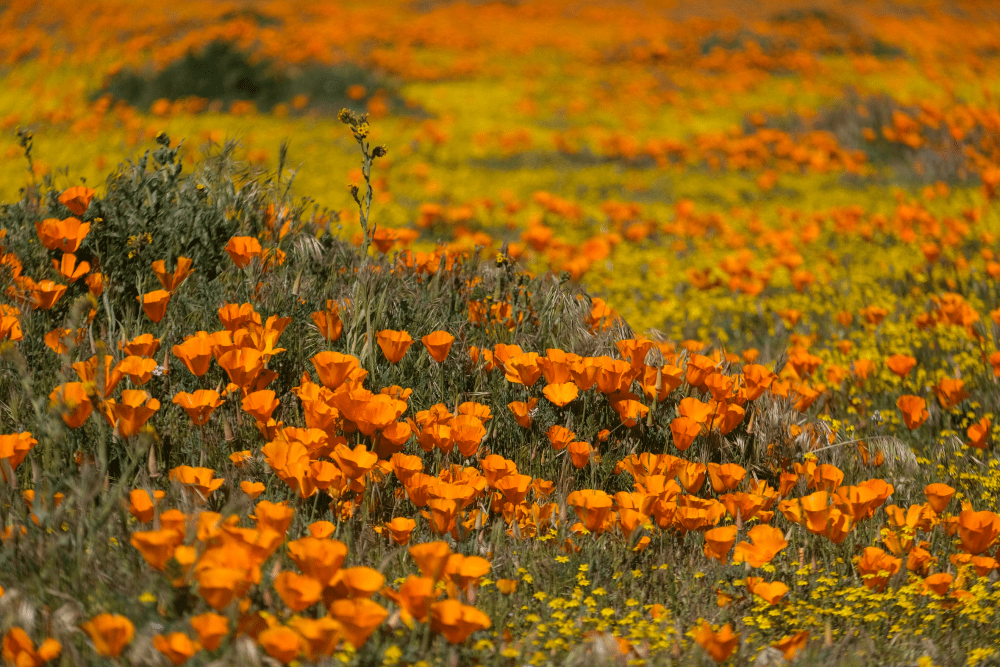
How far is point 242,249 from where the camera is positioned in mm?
2445

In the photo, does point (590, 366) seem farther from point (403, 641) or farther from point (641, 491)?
point (403, 641)

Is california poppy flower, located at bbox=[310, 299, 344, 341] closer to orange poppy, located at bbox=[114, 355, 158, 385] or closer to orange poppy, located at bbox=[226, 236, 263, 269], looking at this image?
orange poppy, located at bbox=[226, 236, 263, 269]

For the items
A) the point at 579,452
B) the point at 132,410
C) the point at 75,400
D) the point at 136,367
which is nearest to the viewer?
the point at 75,400

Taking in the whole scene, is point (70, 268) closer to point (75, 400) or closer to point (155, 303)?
point (155, 303)

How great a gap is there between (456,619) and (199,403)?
35.5 inches

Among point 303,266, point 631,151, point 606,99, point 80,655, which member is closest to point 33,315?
point 303,266

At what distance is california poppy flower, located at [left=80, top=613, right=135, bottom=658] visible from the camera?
4.10ft

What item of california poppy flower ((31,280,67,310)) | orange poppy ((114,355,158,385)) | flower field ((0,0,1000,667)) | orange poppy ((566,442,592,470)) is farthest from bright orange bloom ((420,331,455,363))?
california poppy flower ((31,280,67,310))

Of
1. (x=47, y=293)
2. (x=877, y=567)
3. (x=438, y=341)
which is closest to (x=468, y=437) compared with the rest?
(x=438, y=341)

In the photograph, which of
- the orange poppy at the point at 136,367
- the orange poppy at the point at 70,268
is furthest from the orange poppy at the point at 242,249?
the orange poppy at the point at 136,367

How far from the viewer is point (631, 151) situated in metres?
8.16

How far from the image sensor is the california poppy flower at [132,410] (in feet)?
6.00

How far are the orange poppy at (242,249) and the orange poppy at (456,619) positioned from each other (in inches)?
56.9

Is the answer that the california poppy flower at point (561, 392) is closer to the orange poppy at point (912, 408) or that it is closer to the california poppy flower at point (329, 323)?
the california poppy flower at point (329, 323)
